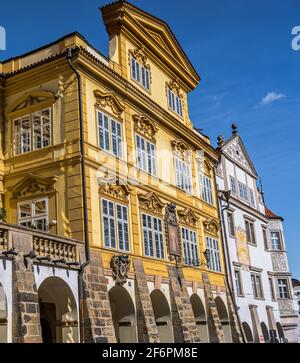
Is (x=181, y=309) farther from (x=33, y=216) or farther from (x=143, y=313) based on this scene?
(x=33, y=216)

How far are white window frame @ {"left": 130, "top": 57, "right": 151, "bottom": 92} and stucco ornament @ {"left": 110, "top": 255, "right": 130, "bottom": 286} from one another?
894 cm

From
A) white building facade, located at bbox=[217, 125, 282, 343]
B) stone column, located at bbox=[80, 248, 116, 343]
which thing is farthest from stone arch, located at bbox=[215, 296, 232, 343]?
stone column, located at bbox=[80, 248, 116, 343]

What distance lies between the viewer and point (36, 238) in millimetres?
16562

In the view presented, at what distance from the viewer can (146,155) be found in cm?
2502

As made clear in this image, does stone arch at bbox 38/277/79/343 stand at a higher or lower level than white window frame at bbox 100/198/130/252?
lower

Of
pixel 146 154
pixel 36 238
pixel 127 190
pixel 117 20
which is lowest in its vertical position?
pixel 36 238

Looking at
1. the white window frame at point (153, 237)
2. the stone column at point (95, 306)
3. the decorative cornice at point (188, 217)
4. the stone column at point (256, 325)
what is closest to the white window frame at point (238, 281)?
the stone column at point (256, 325)

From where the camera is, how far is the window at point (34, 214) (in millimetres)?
19906

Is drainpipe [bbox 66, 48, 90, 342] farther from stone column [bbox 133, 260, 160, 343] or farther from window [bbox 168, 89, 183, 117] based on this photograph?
window [bbox 168, 89, 183, 117]

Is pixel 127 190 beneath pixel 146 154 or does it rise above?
beneath

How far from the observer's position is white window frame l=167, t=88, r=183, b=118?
29.5 m
